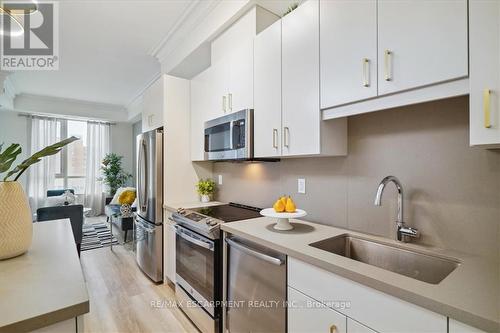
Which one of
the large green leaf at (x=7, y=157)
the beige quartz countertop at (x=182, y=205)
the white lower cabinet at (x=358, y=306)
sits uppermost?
the large green leaf at (x=7, y=157)

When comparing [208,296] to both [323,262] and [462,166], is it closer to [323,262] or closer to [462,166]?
[323,262]

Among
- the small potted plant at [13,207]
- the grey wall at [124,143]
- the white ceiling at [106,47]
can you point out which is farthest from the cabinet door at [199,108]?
the grey wall at [124,143]

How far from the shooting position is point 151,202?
108 inches

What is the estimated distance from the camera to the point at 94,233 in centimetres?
477

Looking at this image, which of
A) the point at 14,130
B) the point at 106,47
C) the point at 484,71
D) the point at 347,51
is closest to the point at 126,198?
the point at 106,47

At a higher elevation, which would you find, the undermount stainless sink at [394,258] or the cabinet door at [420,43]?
the cabinet door at [420,43]

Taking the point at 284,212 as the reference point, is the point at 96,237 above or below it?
below

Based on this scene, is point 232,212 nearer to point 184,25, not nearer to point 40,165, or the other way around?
point 184,25

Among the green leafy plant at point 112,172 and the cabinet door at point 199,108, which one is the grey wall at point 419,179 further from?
the green leafy plant at point 112,172

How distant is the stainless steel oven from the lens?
5.75 ft

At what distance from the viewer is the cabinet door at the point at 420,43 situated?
3.14ft

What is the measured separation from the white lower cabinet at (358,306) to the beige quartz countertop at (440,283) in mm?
34

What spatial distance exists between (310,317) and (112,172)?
6.65 metres

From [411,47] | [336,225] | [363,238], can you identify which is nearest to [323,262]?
[363,238]
